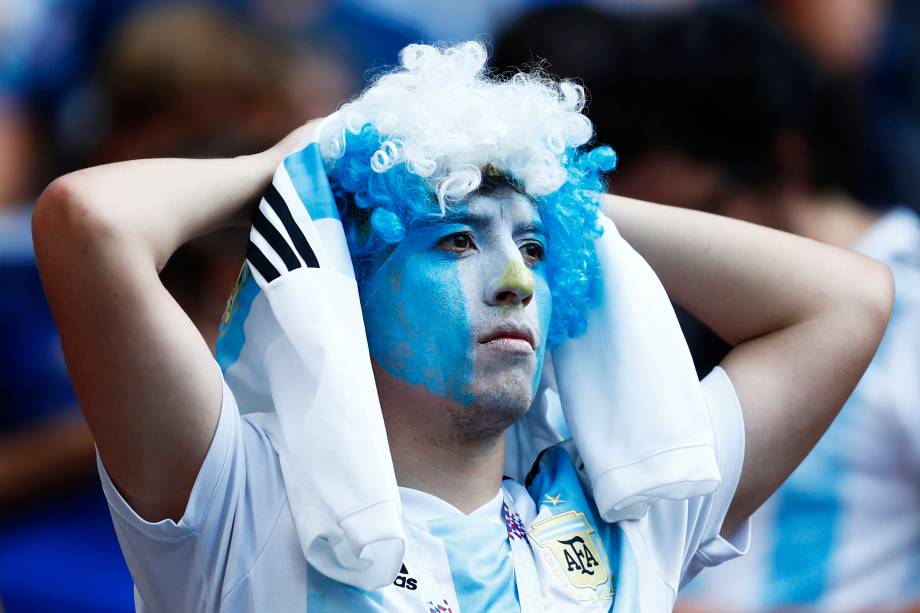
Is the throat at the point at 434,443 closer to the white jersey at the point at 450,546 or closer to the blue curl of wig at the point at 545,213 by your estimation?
the white jersey at the point at 450,546

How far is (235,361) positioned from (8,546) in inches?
57.4

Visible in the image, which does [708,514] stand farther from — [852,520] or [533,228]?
[852,520]

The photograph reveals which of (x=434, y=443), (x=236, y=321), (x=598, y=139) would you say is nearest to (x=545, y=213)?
(x=434, y=443)

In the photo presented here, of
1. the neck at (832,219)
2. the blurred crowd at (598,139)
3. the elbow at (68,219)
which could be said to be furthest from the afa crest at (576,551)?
the neck at (832,219)

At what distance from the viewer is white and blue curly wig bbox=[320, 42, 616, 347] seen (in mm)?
2125

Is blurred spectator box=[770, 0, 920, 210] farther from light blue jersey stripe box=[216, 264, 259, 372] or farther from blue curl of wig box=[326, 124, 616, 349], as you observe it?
light blue jersey stripe box=[216, 264, 259, 372]

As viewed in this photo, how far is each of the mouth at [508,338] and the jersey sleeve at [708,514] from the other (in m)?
0.41

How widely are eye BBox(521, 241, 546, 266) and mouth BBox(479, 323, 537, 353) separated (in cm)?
15

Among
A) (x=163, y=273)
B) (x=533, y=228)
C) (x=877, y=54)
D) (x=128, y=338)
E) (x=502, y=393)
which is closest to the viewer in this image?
(x=128, y=338)

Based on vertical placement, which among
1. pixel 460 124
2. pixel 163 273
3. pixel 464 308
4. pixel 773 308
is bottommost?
pixel 163 273

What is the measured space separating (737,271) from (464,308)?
641 mm

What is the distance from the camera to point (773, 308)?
8.12ft

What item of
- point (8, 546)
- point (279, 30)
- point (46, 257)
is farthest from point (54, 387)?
point (46, 257)

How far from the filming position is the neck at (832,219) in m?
3.66
